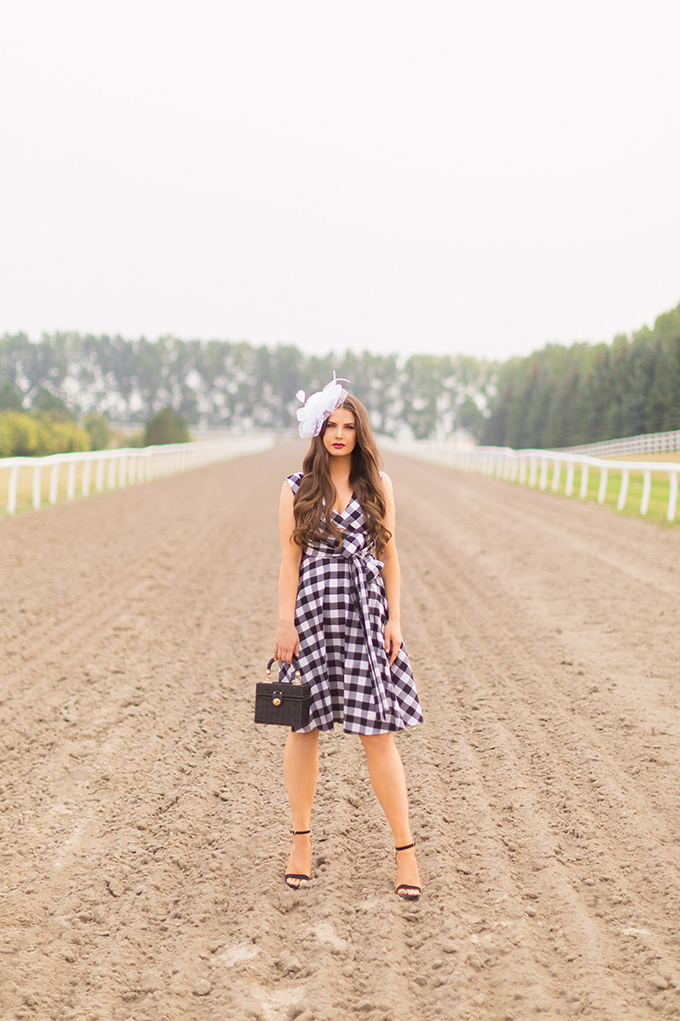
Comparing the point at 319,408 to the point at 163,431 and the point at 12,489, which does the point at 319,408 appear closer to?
the point at 12,489

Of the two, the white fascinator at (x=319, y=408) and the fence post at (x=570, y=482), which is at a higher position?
the white fascinator at (x=319, y=408)

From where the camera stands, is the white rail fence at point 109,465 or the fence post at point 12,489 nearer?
the fence post at point 12,489

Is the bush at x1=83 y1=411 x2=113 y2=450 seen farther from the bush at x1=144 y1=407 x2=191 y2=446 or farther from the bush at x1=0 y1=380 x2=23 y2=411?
the bush at x1=144 y1=407 x2=191 y2=446

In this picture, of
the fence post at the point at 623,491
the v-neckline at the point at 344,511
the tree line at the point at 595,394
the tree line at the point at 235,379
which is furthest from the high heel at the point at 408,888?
the tree line at the point at 235,379

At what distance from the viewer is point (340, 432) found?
3.36 m

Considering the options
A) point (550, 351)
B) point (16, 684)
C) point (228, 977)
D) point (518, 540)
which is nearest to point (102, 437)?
point (550, 351)

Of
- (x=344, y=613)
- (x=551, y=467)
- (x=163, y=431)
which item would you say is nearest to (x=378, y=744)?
(x=344, y=613)

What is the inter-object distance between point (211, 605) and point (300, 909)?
5.36 m

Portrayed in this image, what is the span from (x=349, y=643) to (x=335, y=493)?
0.57 m

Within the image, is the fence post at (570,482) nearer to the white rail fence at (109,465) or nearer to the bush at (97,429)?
the white rail fence at (109,465)

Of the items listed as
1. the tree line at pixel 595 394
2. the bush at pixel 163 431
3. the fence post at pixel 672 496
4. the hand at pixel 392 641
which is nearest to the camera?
the hand at pixel 392 641

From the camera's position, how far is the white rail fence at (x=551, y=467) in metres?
15.5

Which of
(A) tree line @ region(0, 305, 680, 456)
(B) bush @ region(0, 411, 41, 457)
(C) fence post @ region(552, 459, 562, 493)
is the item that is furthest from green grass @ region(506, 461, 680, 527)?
(A) tree line @ region(0, 305, 680, 456)

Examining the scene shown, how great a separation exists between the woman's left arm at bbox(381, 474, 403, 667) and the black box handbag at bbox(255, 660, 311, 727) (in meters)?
0.36
